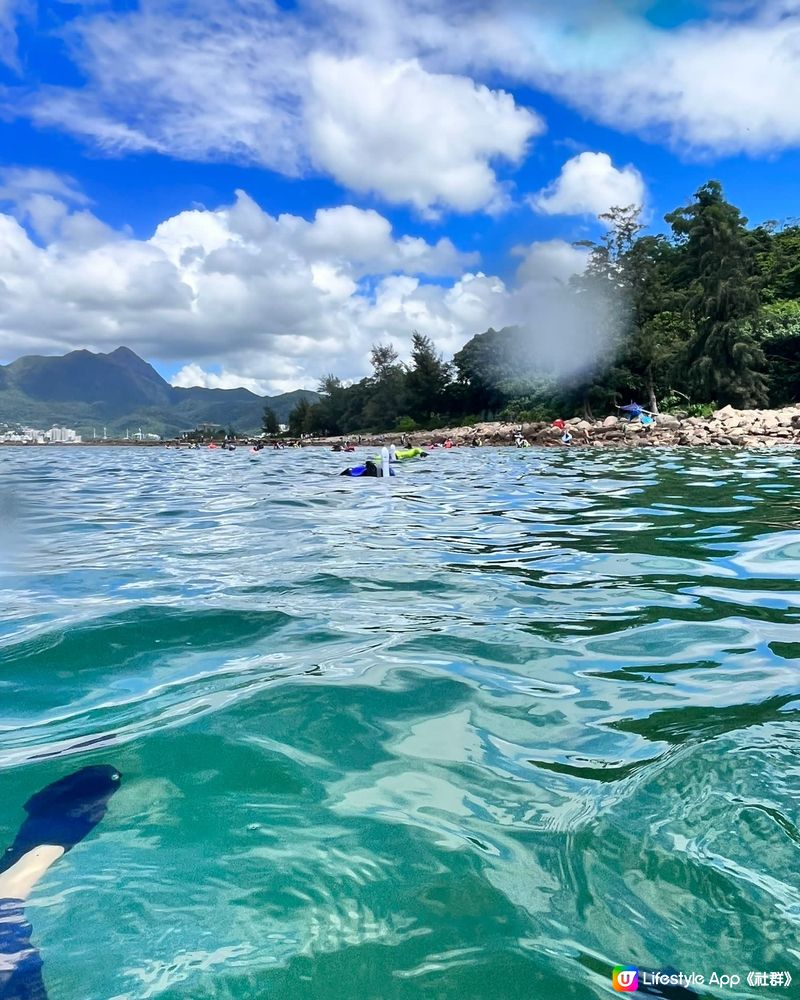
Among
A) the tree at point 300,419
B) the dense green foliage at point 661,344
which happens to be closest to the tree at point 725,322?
the dense green foliage at point 661,344

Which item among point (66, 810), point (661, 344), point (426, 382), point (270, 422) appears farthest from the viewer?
point (270, 422)

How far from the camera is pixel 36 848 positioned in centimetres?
153

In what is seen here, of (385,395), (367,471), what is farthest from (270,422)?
(367,471)

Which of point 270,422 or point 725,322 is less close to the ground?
point 725,322

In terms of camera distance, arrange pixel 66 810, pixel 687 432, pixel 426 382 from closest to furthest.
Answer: pixel 66 810
pixel 687 432
pixel 426 382

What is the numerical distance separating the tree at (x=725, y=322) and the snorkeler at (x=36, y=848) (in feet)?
101

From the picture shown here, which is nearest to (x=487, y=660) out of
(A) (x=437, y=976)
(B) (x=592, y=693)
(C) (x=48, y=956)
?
(B) (x=592, y=693)

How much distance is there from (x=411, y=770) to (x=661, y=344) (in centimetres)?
3807

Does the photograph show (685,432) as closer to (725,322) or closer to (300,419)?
(725,322)

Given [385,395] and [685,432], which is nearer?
[685,432]

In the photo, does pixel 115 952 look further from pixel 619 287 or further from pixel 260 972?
pixel 619 287

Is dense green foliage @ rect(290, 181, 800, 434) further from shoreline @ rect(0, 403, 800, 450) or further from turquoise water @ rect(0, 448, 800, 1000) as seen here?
turquoise water @ rect(0, 448, 800, 1000)

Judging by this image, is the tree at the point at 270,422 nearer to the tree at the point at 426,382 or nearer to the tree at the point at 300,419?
the tree at the point at 300,419

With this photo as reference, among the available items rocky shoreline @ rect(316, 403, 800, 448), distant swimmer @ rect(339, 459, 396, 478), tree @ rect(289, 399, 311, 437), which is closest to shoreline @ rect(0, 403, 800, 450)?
rocky shoreline @ rect(316, 403, 800, 448)
